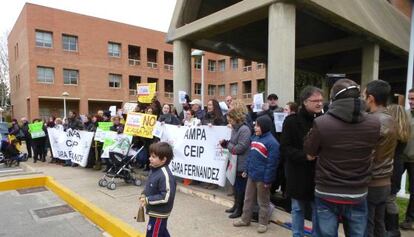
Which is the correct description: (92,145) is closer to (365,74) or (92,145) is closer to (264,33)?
(264,33)

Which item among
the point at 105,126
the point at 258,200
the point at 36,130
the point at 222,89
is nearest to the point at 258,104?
the point at 258,200

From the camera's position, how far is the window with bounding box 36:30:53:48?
33.6 metres

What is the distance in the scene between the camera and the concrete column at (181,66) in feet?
34.1

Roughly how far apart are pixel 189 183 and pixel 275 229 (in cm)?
303

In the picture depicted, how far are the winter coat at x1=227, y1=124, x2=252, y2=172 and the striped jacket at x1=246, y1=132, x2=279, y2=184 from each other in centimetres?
46

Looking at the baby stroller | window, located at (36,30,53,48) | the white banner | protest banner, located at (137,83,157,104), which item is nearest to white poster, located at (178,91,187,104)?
protest banner, located at (137,83,157,104)

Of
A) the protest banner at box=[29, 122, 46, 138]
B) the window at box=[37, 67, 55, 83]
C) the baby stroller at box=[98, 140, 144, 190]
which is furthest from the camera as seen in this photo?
the window at box=[37, 67, 55, 83]

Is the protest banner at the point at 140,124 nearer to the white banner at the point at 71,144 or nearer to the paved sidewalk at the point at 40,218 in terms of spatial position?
the paved sidewalk at the point at 40,218

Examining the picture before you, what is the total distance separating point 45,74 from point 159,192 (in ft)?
117

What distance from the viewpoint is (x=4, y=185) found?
8297 millimetres

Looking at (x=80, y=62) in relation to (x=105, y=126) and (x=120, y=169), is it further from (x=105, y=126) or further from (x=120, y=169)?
(x=120, y=169)

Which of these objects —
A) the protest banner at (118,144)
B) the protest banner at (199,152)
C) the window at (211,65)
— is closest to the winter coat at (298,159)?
the protest banner at (199,152)

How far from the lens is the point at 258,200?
4.74m

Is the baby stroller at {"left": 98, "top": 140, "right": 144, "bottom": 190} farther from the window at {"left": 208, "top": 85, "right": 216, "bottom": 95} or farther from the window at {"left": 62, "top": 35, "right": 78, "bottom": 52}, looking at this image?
the window at {"left": 208, "top": 85, "right": 216, "bottom": 95}
